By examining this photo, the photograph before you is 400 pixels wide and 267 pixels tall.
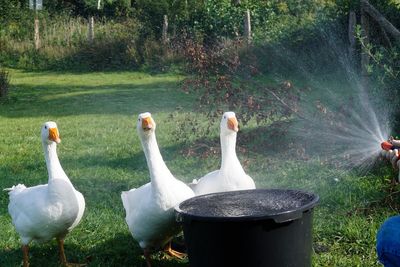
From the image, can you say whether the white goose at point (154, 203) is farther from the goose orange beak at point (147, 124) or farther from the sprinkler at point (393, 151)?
the sprinkler at point (393, 151)

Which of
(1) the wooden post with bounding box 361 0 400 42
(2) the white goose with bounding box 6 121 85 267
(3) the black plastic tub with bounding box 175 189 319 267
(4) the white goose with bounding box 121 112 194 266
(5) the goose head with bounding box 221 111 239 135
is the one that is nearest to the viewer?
(3) the black plastic tub with bounding box 175 189 319 267

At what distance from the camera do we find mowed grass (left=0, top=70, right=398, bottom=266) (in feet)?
15.5

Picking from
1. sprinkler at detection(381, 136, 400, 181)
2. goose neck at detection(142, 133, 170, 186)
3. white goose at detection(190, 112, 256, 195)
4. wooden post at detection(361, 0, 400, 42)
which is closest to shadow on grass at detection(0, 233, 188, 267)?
white goose at detection(190, 112, 256, 195)

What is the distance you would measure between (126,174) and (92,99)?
7159 mm

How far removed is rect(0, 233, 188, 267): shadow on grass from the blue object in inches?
81.2

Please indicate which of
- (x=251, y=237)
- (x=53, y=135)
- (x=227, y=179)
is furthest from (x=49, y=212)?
(x=251, y=237)

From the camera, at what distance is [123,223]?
5242 mm

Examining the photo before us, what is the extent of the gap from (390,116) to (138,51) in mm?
12881

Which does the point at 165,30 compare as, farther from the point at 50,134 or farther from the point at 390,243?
the point at 390,243

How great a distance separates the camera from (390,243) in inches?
103

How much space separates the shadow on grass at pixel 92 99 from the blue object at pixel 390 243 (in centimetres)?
865

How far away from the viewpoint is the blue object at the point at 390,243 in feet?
8.57

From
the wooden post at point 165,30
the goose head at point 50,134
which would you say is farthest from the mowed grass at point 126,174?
the wooden post at point 165,30

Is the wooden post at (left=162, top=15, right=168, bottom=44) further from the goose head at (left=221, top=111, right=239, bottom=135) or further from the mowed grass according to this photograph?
the goose head at (left=221, top=111, right=239, bottom=135)
